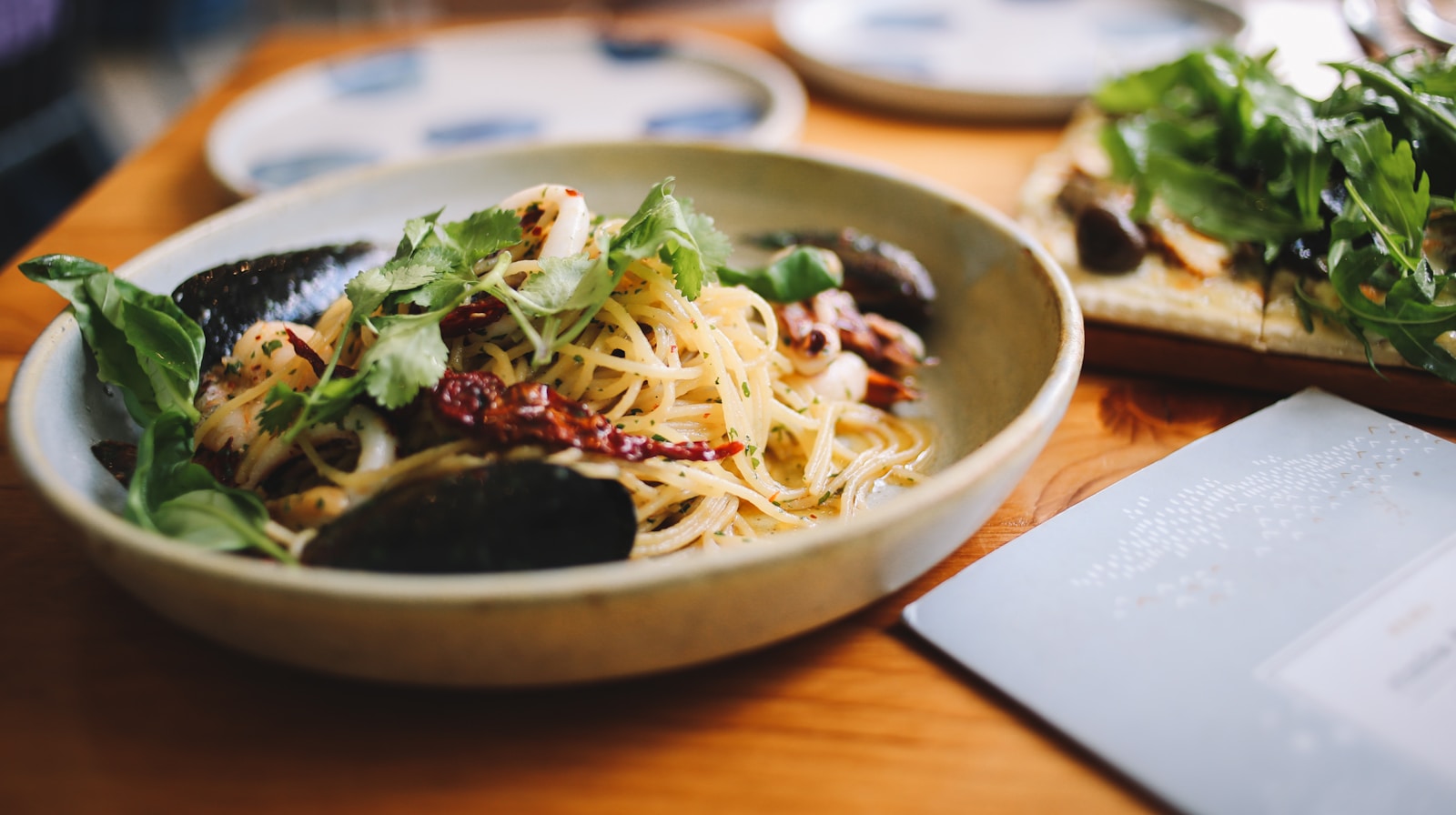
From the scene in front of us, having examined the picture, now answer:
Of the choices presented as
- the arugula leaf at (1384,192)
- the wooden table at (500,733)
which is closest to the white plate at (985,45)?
the arugula leaf at (1384,192)

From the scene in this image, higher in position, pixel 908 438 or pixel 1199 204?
pixel 1199 204

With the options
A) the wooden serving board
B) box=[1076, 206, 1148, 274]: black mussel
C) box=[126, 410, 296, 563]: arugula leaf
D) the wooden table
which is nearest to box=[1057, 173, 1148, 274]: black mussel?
box=[1076, 206, 1148, 274]: black mussel

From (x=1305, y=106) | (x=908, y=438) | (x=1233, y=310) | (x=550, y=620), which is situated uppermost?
(x=1305, y=106)

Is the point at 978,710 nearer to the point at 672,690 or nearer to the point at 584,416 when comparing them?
the point at 672,690

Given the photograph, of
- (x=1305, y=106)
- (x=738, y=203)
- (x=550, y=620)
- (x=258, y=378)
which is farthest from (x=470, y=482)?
(x=1305, y=106)

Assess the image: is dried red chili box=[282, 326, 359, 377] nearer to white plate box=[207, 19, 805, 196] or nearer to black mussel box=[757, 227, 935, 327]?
black mussel box=[757, 227, 935, 327]

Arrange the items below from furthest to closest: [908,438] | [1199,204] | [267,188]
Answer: [267,188]
[1199,204]
[908,438]
